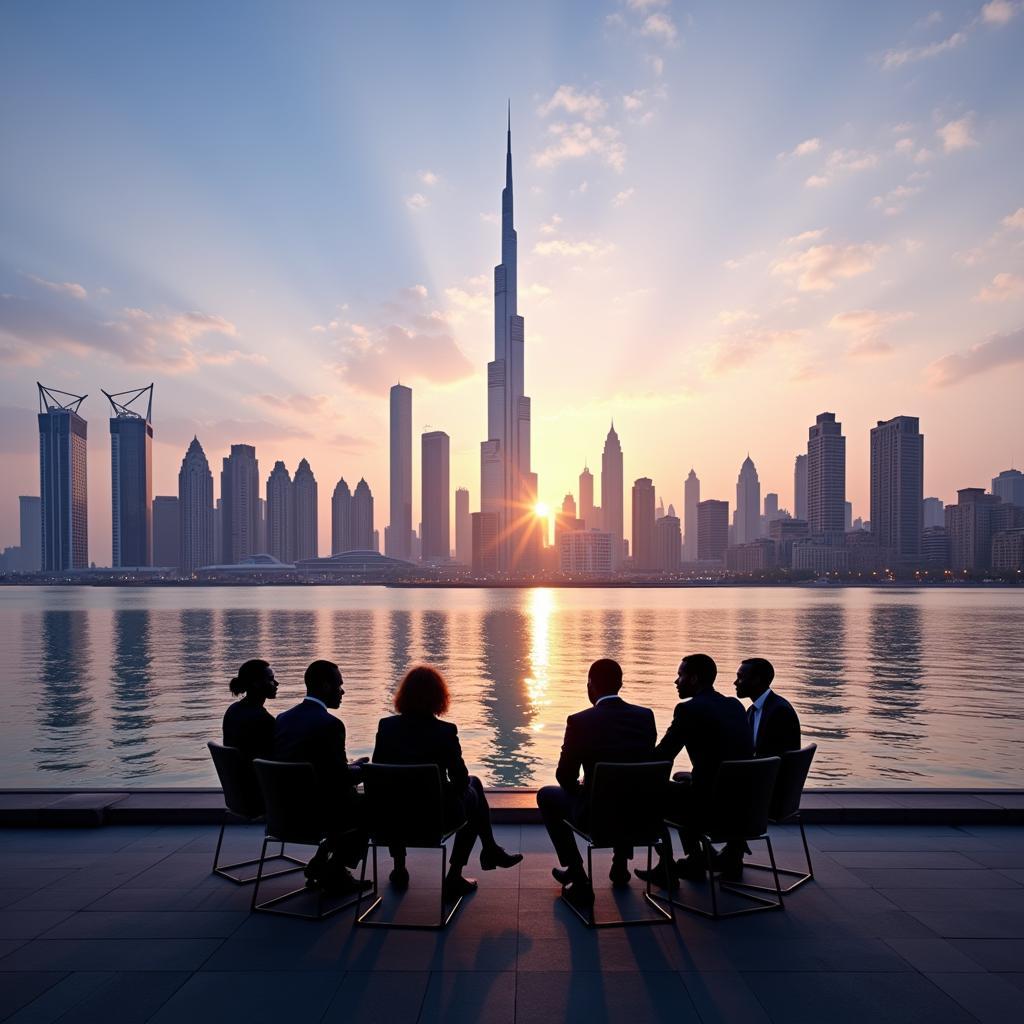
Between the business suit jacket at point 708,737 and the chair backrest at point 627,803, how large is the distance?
0.31 metres

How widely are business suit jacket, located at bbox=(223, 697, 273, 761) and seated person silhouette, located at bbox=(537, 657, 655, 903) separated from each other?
2.29m

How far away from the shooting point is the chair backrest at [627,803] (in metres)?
5.00

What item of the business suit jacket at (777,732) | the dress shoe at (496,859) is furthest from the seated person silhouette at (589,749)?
the business suit jacket at (777,732)

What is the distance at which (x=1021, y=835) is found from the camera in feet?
22.3

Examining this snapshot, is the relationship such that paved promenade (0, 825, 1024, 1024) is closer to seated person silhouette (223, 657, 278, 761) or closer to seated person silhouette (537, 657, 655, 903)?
seated person silhouette (537, 657, 655, 903)

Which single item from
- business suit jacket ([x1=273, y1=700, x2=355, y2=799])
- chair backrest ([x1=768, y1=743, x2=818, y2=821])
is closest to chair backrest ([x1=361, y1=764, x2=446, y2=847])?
business suit jacket ([x1=273, y1=700, x2=355, y2=799])

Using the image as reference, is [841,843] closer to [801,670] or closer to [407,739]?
[407,739]

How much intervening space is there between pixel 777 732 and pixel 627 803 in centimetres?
150

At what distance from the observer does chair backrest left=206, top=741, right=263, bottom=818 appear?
5.63 m

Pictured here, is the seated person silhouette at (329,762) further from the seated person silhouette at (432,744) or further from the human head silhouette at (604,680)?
the human head silhouette at (604,680)

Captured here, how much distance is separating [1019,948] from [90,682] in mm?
32038

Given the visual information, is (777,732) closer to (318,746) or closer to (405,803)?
(405,803)

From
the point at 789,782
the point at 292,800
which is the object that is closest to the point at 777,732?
the point at 789,782

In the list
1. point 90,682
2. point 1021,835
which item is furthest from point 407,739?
point 90,682
